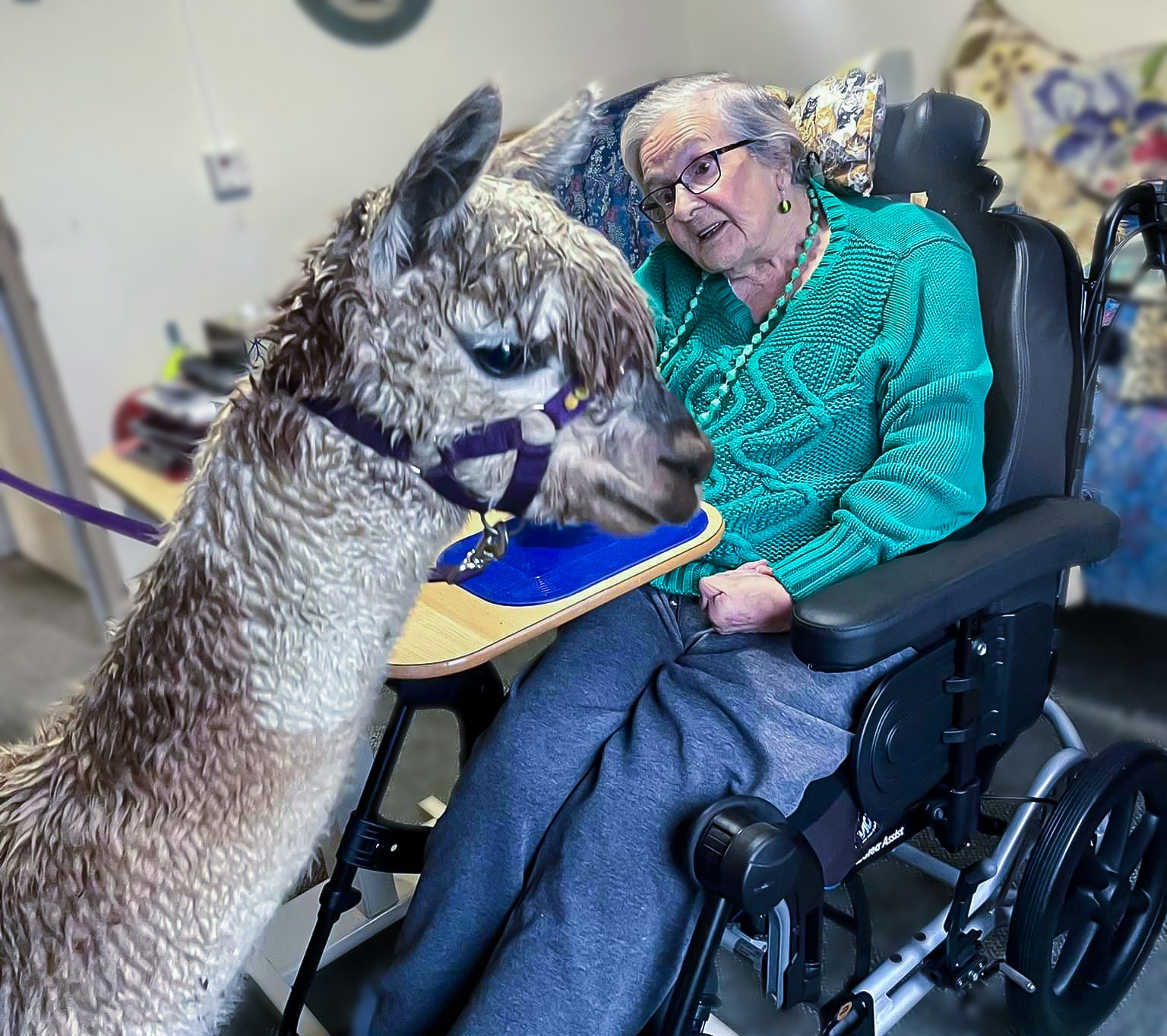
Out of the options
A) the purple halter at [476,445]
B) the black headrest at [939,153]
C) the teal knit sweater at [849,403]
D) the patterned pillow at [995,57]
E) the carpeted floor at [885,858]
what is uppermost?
the patterned pillow at [995,57]

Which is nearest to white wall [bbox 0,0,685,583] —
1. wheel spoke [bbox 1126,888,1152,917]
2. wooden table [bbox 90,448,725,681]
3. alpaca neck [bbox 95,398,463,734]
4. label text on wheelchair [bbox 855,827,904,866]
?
alpaca neck [bbox 95,398,463,734]

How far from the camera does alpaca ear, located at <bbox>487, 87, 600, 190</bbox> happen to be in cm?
75

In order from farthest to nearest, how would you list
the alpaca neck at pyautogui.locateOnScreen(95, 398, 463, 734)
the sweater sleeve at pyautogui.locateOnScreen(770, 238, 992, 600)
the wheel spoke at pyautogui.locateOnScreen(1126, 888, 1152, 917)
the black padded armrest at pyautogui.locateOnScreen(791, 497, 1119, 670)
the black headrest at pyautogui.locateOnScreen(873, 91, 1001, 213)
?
the wheel spoke at pyautogui.locateOnScreen(1126, 888, 1152, 917) < the black headrest at pyautogui.locateOnScreen(873, 91, 1001, 213) < the sweater sleeve at pyautogui.locateOnScreen(770, 238, 992, 600) < the black padded armrest at pyautogui.locateOnScreen(791, 497, 1119, 670) < the alpaca neck at pyautogui.locateOnScreen(95, 398, 463, 734)

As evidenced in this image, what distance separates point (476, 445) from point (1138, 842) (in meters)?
1.33

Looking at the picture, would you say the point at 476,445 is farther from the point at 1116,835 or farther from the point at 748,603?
the point at 1116,835

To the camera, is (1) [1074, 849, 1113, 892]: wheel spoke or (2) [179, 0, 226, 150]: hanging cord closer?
(2) [179, 0, 226, 150]: hanging cord

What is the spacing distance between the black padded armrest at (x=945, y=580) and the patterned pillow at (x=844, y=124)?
52cm

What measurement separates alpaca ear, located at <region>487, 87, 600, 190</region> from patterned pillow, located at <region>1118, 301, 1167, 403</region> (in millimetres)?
1725

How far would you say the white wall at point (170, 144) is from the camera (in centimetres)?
59

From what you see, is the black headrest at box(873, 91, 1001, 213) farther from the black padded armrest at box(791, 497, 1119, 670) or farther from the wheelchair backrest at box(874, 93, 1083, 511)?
the black padded armrest at box(791, 497, 1119, 670)

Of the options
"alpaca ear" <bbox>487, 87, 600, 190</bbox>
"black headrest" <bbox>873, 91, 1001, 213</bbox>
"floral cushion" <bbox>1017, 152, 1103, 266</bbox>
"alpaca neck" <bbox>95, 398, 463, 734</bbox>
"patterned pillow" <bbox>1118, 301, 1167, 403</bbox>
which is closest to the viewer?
"alpaca neck" <bbox>95, 398, 463, 734</bbox>

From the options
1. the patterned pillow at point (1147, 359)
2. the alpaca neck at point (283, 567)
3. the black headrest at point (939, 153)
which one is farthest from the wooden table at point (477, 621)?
the patterned pillow at point (1147, 359)

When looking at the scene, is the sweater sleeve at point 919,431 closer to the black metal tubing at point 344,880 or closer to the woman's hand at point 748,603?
the woman's hand at point 748,603

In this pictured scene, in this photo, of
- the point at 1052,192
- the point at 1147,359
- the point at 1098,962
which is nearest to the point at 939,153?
the point at 1052,192
